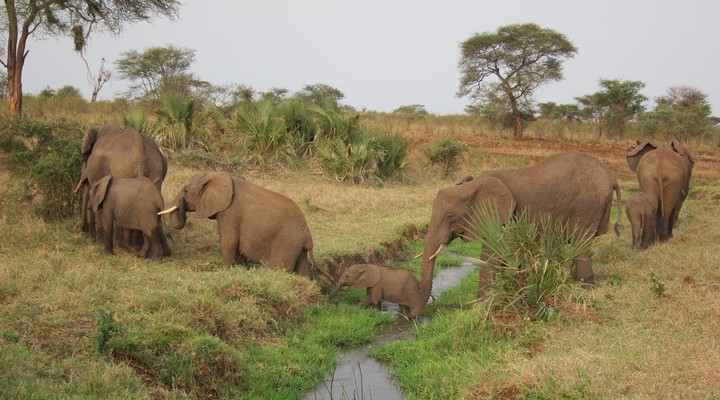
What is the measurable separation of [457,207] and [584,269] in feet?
6.10

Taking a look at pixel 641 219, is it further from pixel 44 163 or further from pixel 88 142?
pixel 44 163

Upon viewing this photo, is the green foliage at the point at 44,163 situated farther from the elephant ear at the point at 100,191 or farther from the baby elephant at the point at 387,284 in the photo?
the baby elephant at the point at 387,284

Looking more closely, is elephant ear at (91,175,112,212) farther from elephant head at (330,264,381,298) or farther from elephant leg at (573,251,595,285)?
elephant leg at (573,251,595,285)

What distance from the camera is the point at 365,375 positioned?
6965 mm

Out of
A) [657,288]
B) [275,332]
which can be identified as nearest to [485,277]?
[657,288]

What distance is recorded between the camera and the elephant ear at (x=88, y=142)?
1045cm

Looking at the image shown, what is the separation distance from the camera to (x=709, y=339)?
6059 mm

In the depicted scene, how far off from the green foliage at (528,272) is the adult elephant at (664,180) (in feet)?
17.3

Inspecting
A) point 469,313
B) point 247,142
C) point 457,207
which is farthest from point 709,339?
point 247,142

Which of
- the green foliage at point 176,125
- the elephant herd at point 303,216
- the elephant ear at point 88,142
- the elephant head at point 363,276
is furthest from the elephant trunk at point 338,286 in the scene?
the green foliage at point 176,125

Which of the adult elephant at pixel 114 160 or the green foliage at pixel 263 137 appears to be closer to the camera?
the adult elephant at pixel 114 160

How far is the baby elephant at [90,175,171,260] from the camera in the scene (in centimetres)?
926

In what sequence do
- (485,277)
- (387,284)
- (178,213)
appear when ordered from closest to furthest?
(485,277), (387,284), (178,213)

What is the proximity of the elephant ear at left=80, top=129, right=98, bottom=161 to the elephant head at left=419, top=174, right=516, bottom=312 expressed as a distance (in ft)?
17.6
